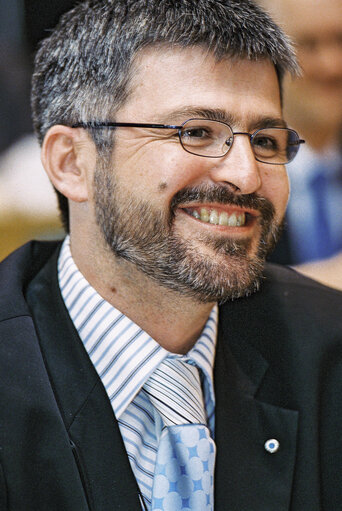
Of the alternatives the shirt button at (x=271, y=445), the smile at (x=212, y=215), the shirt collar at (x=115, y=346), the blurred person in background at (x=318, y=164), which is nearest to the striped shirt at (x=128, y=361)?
the shirt collar at (x=115, y=346)

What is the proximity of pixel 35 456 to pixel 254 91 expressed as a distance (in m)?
0.97

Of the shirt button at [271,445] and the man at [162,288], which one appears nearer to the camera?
the man at [162,288]

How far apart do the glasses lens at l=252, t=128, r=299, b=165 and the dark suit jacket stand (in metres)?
0.43

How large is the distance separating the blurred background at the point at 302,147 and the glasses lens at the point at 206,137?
0.79m

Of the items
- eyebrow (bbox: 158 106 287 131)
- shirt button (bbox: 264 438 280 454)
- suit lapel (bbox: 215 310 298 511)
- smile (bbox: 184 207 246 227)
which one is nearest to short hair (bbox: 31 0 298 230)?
eyebrow (bbox: 158 106 287 131)

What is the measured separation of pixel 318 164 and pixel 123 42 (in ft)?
3.83

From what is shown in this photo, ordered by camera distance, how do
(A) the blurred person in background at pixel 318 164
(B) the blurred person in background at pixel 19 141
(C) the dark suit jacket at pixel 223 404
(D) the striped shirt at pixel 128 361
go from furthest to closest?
(A) the blurred person in background at pixel 318 164 < (B) the blurred person in background at pixel 19 141 < (D) the striped shirt at pixel 128 361 < (C) the dark suit jacket at pixel 223 404

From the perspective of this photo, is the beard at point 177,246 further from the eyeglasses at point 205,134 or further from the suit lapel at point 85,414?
the suit lapel at point 85,414

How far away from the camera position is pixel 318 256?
7.91 ft

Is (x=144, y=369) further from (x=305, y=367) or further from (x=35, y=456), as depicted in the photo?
(x=305, y=367)

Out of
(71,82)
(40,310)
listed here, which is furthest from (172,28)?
(40,310)

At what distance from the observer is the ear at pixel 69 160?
156 centimetres

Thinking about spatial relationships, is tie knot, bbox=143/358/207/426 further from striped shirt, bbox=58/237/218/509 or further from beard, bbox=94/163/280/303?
beard, bbox=94/163/280/303

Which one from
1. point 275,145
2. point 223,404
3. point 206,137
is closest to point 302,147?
point 275,145
